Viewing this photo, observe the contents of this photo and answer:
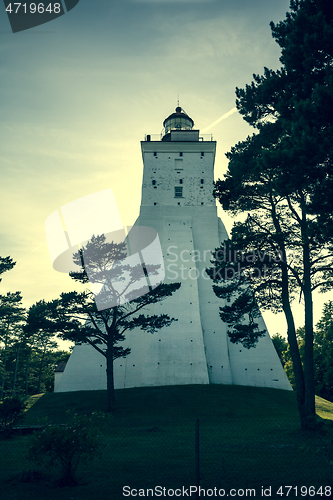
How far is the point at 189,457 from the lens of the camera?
10117 mm

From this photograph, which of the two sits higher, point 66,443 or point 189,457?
point 66,443

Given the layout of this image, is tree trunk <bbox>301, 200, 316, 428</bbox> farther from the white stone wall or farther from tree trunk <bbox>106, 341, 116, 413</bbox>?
the white stone wall

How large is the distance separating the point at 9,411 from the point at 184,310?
20.5 m

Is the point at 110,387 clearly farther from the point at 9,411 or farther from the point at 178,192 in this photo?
the point at 178,192

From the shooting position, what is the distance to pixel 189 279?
36.4m

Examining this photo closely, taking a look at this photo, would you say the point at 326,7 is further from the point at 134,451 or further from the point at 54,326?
the point at 54,326

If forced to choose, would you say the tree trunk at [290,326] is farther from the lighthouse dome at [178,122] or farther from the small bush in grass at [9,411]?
the lighthouse dome at [178,122]

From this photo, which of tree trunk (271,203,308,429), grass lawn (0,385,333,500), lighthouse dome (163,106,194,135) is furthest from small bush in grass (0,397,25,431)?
lighthouse dome (163,106,194,135)

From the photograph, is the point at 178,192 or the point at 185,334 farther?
the point at 178,192

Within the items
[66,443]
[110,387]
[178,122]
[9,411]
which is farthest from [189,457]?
[178,122]

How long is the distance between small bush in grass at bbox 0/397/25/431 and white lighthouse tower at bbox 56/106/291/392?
15.3 m

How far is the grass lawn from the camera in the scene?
7.13 m

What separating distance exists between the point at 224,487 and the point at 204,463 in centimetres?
218

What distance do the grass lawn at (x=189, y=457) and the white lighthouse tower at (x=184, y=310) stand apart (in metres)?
8.16
